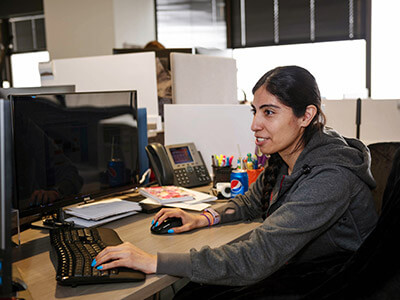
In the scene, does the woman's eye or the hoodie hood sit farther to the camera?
the woman's eye

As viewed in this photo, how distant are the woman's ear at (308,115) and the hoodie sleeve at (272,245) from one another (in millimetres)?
225

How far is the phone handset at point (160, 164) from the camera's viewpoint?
6.26 ft

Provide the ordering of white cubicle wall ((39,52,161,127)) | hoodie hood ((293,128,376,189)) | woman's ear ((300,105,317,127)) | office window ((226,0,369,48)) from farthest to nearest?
1. office window ((226,0,369,48))
2. white cubicle wall ((39,52,161,127))
3. woman's ear ((300,105,317,127))
4. hoodie hood ((293,128,376,189))

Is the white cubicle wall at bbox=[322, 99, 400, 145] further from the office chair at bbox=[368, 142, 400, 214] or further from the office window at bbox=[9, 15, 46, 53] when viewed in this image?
the office window at bbox=[9, 15, 46, 53]

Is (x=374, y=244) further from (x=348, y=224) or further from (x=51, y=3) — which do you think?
(x=51, y=3)

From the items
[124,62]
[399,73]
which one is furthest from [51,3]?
[399,73]

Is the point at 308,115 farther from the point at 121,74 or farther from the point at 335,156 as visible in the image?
the point at 121,74

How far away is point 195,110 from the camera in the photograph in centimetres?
221

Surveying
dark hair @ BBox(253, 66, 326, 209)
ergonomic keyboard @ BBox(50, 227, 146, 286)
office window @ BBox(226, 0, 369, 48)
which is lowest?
ergonomic keyboard @ BBox(50, 227, 146, 286)

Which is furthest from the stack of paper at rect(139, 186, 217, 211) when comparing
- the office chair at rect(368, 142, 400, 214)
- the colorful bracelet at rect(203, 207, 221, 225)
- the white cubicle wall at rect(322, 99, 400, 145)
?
the white cubicle wall at rect(322, 99, 400, 145)

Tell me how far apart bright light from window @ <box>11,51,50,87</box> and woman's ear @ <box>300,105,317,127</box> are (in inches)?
223

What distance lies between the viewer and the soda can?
1.60 meters

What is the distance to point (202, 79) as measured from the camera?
262 centimetres

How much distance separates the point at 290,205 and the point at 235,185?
0.65m
